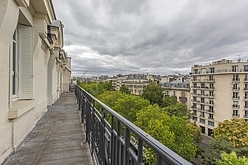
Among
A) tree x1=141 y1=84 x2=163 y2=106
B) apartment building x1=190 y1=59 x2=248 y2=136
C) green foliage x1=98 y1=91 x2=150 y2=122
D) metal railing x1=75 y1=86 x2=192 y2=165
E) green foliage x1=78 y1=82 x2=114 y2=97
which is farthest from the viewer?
tree x1=141 y1=84 x2=163 y2=106

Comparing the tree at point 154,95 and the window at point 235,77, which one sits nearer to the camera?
the window at point 235,77

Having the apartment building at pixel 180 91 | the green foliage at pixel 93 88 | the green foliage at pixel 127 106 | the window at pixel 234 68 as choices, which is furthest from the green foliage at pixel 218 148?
the apartment building at pixel 180 91

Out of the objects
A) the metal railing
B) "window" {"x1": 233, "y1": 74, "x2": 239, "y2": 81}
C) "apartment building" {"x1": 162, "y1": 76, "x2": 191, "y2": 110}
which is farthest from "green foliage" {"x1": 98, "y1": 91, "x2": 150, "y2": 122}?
"apartment building" {"x1": 162, "y1": 76, "x2": 191, "y2": 110}

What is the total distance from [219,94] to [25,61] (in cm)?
4113

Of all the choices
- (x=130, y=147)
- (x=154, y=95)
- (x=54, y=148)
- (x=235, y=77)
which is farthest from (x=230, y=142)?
(x=235, y=77)

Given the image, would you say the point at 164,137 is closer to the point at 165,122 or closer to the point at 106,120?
the point at 165,122

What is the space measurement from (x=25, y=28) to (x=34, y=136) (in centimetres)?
244

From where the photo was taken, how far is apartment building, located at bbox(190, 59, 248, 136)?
34.8 m

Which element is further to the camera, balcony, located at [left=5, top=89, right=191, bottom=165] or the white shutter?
the white shutter

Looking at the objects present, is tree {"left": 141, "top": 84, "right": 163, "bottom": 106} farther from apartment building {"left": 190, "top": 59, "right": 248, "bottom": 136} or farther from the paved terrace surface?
the paved terrace surface

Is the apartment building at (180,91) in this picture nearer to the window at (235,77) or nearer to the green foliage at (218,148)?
the window at (235,77)

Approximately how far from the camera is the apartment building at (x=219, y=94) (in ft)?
114

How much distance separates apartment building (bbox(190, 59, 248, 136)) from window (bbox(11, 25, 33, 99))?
3977 centimetres

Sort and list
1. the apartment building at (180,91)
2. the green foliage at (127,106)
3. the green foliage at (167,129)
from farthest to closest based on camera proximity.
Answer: the apartment building at (180,91), the green foliage at (127,106), the green foliage at (167,129)
